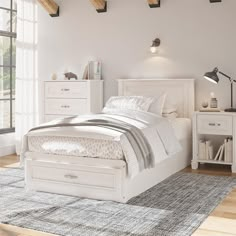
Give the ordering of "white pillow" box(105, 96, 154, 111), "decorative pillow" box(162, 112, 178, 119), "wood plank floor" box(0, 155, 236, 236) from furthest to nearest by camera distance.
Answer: "decorative pillow" box(162, 112, 178, 119)
"white pillow" box(105, 96, 154, 111)
"wood plank floor" box(0, 155, 236, 236)

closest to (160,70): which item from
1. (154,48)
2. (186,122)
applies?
(154,48)

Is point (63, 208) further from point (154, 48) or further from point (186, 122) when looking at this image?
point (154, 48)

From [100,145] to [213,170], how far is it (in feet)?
6.21

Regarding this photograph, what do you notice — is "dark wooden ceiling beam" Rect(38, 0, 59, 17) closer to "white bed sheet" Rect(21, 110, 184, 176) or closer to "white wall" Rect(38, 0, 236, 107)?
"white wall" Rect(38, 0, 236, 107)

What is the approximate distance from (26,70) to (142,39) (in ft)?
5.88

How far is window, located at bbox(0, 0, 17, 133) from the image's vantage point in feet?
20.7

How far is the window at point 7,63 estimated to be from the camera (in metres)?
6.31

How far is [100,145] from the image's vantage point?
3.85 m

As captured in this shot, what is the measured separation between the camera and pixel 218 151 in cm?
520

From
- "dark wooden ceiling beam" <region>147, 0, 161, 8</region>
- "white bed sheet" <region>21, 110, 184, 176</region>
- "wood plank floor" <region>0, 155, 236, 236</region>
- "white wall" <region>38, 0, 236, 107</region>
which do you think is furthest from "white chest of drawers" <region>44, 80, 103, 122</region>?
"wood plank floor" <region>0, 155, 236, 236</region>

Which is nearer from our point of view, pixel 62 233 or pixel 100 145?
pixel 62 233

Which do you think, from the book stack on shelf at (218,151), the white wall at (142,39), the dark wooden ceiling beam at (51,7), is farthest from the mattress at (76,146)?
the dark wooden ceiling beam at (51,7)

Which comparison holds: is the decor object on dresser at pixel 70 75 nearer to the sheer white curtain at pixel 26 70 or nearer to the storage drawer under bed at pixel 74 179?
the sheer white curtain at pixel 26 70

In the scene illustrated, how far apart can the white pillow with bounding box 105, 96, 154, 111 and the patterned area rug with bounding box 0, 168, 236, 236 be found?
1240 mm
